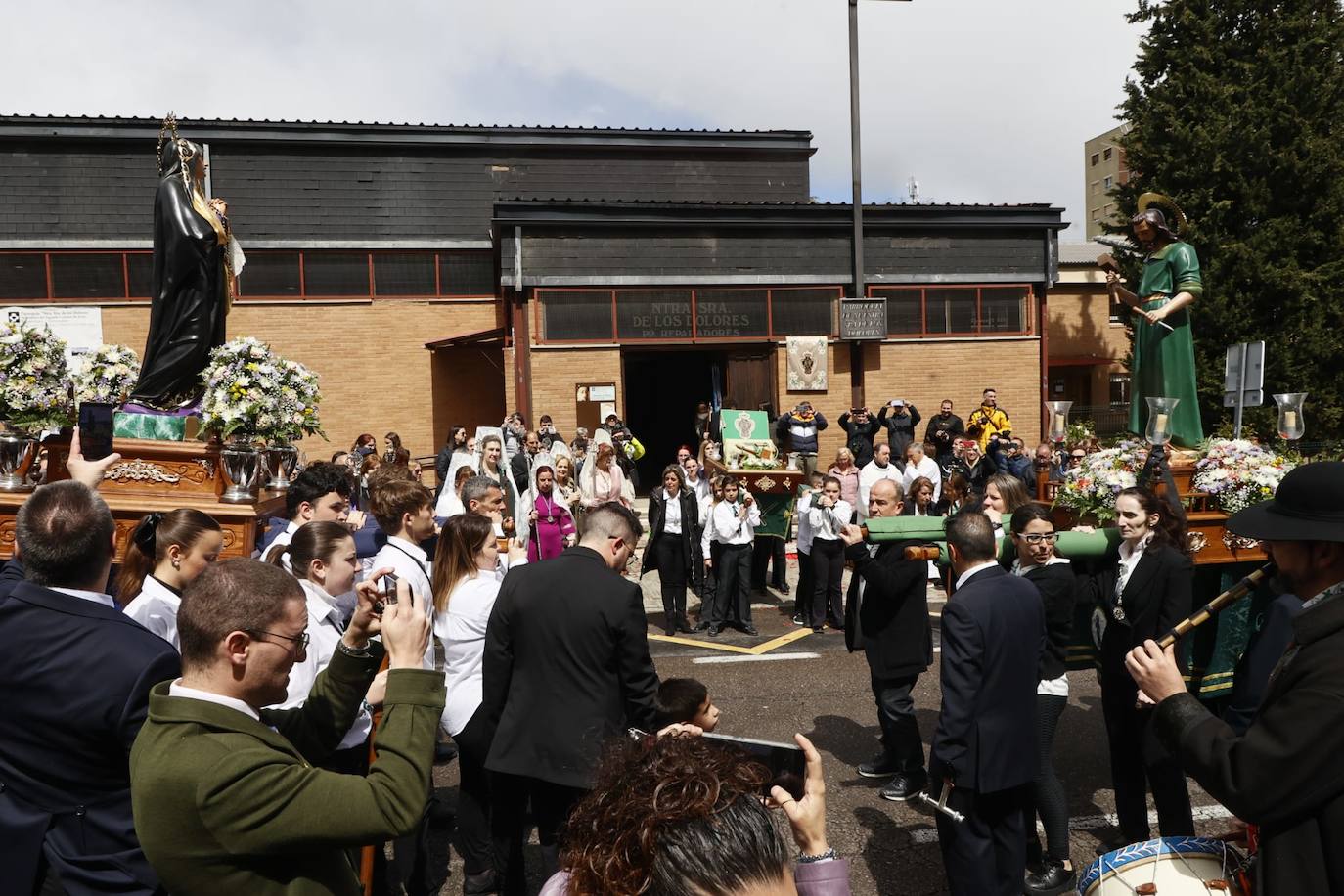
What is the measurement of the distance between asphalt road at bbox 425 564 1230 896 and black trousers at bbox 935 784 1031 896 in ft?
2.07

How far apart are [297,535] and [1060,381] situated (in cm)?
2702

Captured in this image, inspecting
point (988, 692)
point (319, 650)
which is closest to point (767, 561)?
point (988, 692)

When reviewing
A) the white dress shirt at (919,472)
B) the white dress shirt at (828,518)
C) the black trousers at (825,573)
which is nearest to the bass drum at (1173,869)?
the white dress shirt at (828,518)

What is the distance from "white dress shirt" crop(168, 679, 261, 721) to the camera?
224cm

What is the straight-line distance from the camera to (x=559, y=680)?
4086 mm

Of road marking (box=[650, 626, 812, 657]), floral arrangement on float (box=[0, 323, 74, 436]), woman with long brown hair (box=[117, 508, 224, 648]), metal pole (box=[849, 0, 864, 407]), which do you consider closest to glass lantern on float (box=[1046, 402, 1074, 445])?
road marking (box=[650, 626, 812, 657])

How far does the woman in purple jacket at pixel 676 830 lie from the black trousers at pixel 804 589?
373 inches

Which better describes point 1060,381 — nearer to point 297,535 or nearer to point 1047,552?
point 1047,552

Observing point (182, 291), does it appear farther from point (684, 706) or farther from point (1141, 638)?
point (1141, 638)

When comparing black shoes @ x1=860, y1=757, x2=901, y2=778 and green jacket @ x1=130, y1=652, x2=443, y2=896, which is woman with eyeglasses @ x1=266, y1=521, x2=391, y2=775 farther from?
black shoes @ x1=860, y1=757, x2=901, y2=778

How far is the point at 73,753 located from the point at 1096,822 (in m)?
5.26

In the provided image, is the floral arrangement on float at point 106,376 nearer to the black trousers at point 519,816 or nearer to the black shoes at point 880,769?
the black trousers at point 519,816

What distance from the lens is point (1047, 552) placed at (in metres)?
5.30

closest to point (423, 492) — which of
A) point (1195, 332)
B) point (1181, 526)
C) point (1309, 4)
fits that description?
point (1181, 526)
